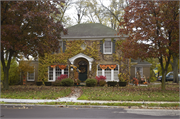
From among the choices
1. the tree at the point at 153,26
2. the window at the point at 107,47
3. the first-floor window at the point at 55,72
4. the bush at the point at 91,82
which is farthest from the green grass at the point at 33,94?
the window at the point at 107,47

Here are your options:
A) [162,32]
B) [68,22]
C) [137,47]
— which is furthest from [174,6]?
[68,22]

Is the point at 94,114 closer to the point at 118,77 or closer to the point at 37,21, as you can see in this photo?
the point at 37,21

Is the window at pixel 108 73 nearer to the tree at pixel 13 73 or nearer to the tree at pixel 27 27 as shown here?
the tree at pixel 27 27

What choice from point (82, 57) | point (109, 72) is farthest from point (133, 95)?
point (82, 57)

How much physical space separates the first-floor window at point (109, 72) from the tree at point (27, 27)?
8.49m

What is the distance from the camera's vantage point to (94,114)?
7156mm

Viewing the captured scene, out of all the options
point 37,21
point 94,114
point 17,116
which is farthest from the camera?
point 37,21

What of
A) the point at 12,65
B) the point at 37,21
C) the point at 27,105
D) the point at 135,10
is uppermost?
the point at 135,10

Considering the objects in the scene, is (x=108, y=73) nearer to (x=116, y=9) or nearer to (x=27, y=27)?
(x=27, y=27)

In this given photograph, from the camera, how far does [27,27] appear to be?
14367 millimetres

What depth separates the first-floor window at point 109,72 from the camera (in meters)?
21.7

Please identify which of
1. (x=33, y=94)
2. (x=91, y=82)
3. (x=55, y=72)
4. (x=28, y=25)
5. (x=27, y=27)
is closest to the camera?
(x=33, y=94)

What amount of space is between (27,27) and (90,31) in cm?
1001

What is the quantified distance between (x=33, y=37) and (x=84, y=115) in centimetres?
901
